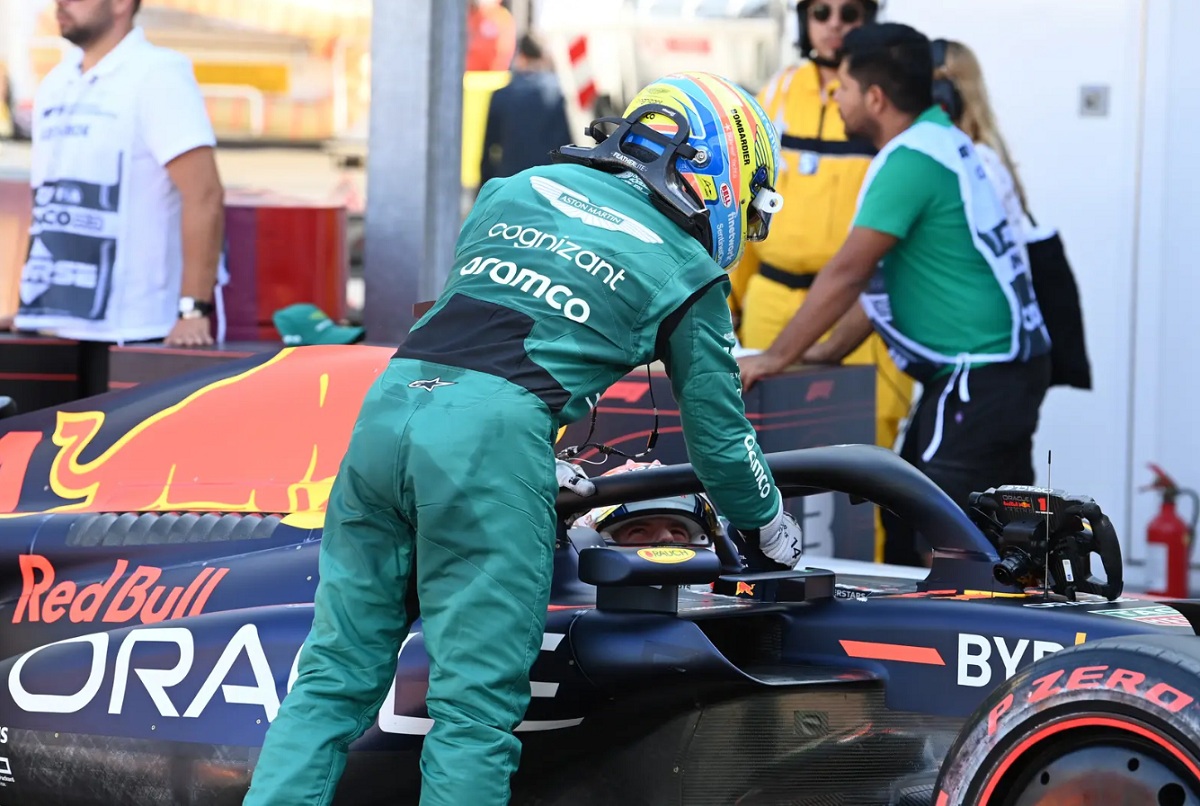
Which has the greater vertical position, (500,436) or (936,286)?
(936,286)

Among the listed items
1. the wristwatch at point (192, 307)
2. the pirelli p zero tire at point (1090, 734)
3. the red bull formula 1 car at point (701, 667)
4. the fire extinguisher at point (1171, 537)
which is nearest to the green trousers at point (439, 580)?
the red bull formula 1 car at point (701, 667)

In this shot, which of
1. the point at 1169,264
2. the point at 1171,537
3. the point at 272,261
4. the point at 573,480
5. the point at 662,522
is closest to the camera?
the point at 573,480

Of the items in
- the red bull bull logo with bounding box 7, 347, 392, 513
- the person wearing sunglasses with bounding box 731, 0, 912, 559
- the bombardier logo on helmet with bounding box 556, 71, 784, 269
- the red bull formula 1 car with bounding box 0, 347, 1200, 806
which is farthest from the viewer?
the person wearing sunglasses with bounding box 731, 0, 912, 559

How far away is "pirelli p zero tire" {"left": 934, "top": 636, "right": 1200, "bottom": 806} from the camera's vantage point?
225 cm

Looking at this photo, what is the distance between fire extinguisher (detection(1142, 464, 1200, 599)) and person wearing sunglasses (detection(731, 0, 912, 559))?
3.64 feet

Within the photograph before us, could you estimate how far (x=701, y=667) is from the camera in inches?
107

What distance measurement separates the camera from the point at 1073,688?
→ 7.63ft

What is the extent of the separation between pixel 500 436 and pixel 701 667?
0.48 meters

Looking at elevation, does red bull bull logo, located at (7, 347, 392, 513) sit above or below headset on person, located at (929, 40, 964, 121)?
below

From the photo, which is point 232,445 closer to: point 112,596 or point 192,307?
point 112,596

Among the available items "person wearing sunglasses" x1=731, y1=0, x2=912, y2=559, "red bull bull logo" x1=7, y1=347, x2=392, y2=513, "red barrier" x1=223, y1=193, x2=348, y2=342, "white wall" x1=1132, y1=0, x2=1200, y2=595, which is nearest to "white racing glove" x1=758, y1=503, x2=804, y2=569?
"red bull bull logo" x1=7, y1=347, x2=392, y2=513

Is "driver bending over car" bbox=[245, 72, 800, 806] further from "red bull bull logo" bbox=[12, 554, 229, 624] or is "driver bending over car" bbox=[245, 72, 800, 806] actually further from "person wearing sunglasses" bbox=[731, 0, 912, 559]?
"person wearing sunglasses" bbox=[731, 0, 912, 559]

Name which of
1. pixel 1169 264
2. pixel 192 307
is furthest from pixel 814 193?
pixel 192 307

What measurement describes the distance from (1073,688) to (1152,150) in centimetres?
451
